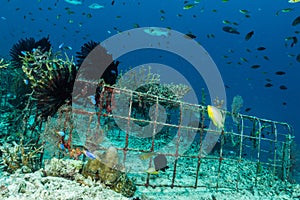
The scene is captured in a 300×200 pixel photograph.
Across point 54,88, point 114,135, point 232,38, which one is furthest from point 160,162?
point 232,38

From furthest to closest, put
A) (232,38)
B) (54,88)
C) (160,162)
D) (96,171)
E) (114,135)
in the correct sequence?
(232,38) < (114,135) < (160,162) < (54,88) < (96,171)

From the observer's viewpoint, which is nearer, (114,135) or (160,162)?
(160,162)

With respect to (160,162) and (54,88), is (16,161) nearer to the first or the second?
(54,88)

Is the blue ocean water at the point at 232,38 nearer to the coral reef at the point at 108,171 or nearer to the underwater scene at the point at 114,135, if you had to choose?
the underwater scene at the point at 114,135

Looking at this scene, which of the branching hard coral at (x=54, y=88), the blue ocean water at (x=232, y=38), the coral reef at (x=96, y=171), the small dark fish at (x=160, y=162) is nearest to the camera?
the coral reef at (x=96, y=171)

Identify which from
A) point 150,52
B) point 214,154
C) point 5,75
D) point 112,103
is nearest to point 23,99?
point 5,75

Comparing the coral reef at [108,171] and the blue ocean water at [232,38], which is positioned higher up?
the blue ocean water at [232,38]

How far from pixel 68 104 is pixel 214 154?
10.2 m

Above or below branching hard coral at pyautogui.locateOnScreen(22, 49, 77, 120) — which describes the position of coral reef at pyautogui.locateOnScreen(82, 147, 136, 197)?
below

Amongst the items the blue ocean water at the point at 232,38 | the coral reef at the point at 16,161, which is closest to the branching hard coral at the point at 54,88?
the coral reef at the point at 16,161

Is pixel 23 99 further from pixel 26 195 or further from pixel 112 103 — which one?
pixel 26 195

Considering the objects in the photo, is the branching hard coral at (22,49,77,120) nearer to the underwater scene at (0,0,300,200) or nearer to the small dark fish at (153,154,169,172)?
the underwater scene at (0,0,300,200)

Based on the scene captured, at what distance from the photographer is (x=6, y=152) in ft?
17.6

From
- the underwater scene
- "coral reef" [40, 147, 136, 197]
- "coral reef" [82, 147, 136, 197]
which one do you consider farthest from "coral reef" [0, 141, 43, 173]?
"coral reef" [82, 147, 136, 197]
